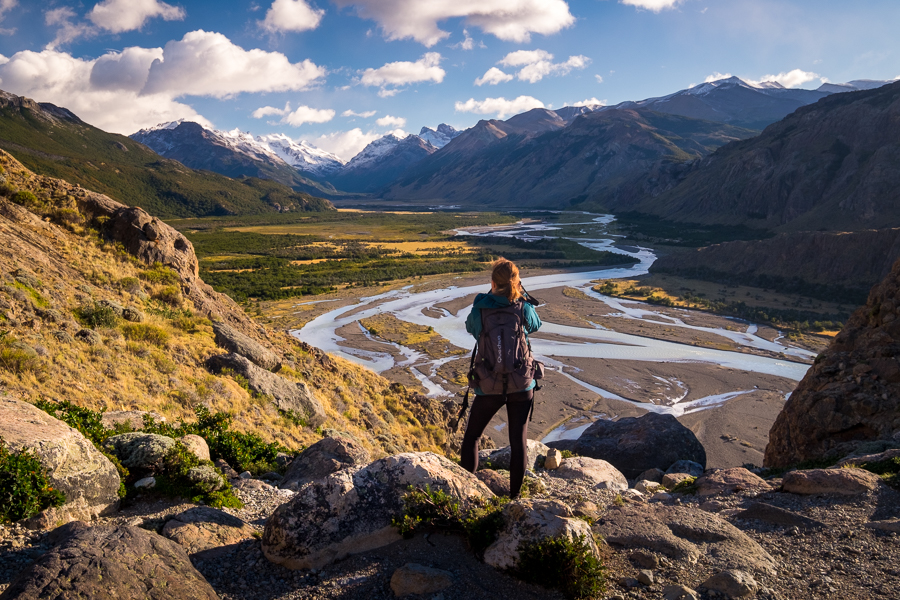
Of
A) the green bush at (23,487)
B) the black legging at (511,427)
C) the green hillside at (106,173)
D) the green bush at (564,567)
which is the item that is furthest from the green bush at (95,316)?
the green hillside at (106,173)

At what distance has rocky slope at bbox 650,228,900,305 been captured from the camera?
50156mm

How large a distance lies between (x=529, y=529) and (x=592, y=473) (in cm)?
469

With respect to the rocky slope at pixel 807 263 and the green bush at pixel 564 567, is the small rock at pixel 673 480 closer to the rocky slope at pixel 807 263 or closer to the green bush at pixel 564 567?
the green bush at pixel 564 567

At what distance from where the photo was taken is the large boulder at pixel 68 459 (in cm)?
474

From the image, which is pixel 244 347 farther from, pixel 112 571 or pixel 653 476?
pixel 112 571

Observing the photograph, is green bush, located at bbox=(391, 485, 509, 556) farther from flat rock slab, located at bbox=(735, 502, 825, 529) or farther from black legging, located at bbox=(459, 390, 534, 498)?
flat rock slab, located at bbox=(735, 502, 825, 529)

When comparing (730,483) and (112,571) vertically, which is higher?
(112,571)

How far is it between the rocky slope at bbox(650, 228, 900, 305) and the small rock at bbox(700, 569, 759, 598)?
53.4 metres

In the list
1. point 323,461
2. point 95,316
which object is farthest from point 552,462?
point 95,316

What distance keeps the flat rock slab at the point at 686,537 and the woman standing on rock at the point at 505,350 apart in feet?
4.34

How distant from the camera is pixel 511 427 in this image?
18.2ft

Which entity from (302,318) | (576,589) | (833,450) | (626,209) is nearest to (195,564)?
(576,589)

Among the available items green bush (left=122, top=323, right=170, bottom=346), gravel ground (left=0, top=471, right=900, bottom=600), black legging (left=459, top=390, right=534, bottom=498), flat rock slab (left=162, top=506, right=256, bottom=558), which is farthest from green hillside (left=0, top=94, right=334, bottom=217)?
black legging (left=459, top=390, right=534, bottom=498)

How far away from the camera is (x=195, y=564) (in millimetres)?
4352
